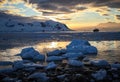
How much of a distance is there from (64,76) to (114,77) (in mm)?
2672

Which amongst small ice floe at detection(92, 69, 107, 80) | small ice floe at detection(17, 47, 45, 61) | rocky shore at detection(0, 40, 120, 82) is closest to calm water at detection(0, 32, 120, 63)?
small ice floe at detection(17, 47, 45, 61)

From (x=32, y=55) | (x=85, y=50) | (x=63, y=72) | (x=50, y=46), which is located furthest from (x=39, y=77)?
(x=50, y=46)

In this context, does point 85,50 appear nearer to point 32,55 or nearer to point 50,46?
point 32,55

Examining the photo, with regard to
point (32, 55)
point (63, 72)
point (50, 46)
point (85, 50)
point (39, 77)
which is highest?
point (39, 77)

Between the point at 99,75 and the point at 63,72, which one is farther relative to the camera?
the point at 63,72

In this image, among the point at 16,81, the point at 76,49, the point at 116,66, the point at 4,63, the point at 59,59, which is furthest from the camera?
the point at 76,49

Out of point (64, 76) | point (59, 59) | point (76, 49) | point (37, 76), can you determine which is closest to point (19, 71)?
point (37, 76)

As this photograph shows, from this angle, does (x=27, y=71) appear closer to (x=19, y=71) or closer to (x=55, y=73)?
(x=19, y=71)

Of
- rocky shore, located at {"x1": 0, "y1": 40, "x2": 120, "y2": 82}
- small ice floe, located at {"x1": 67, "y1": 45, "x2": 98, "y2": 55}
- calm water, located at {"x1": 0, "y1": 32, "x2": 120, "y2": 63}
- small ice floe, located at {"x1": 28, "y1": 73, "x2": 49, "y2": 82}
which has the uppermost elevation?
small ice floe, located at {"x1": 28, "y1": 73, "x2": 49, "y2": 82}

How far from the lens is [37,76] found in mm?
13039

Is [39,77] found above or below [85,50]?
above

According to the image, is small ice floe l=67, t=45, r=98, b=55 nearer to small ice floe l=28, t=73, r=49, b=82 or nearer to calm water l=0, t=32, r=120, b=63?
calm water l=0, t=32, r=120, b=63

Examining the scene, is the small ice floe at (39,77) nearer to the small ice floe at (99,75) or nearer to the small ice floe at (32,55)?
the small ice floe at (99,75)

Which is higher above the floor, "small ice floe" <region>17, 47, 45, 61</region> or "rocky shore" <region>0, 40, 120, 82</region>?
"rocky shore" <region>0, 40, 120, 82</region>
